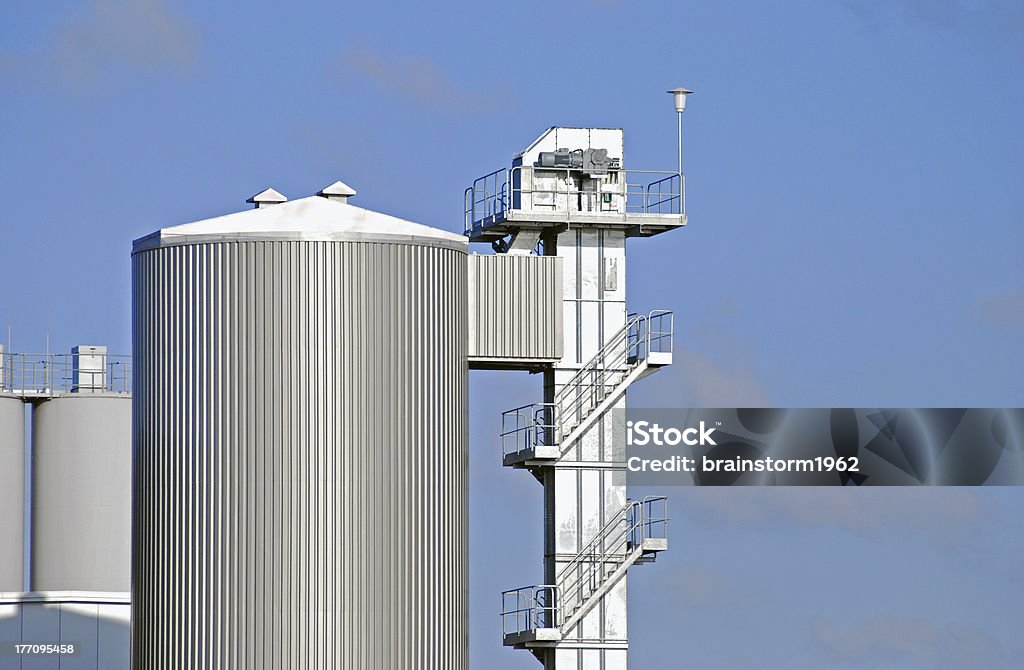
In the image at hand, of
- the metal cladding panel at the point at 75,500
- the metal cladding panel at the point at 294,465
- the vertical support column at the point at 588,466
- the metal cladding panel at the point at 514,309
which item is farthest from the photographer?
the metal cladding panel at the point at 75,500

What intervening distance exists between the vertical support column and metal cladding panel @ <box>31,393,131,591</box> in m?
22.8

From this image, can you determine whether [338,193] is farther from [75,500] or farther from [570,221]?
[75,500]

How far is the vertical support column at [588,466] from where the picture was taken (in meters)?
51.2

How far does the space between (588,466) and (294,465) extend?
29.9ft

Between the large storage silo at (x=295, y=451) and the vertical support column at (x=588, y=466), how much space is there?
5745 millimetres

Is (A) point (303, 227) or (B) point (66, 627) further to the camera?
(B) point (66, 627)

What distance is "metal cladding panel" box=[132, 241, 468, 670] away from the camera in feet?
145

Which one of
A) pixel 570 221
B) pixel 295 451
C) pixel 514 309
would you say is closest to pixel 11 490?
pixel 570 221

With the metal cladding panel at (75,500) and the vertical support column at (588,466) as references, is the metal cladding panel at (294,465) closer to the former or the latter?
the vertical support column at (588,466)

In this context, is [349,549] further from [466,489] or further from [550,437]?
[550,437]

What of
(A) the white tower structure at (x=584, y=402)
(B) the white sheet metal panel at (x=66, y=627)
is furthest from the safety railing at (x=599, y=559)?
Answer: (B) the white sheet metal panel at (x=66, y=627)

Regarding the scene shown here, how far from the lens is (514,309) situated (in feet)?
159

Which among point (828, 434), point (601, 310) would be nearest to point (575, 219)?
point (601, 310)

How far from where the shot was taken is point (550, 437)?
168 feet
